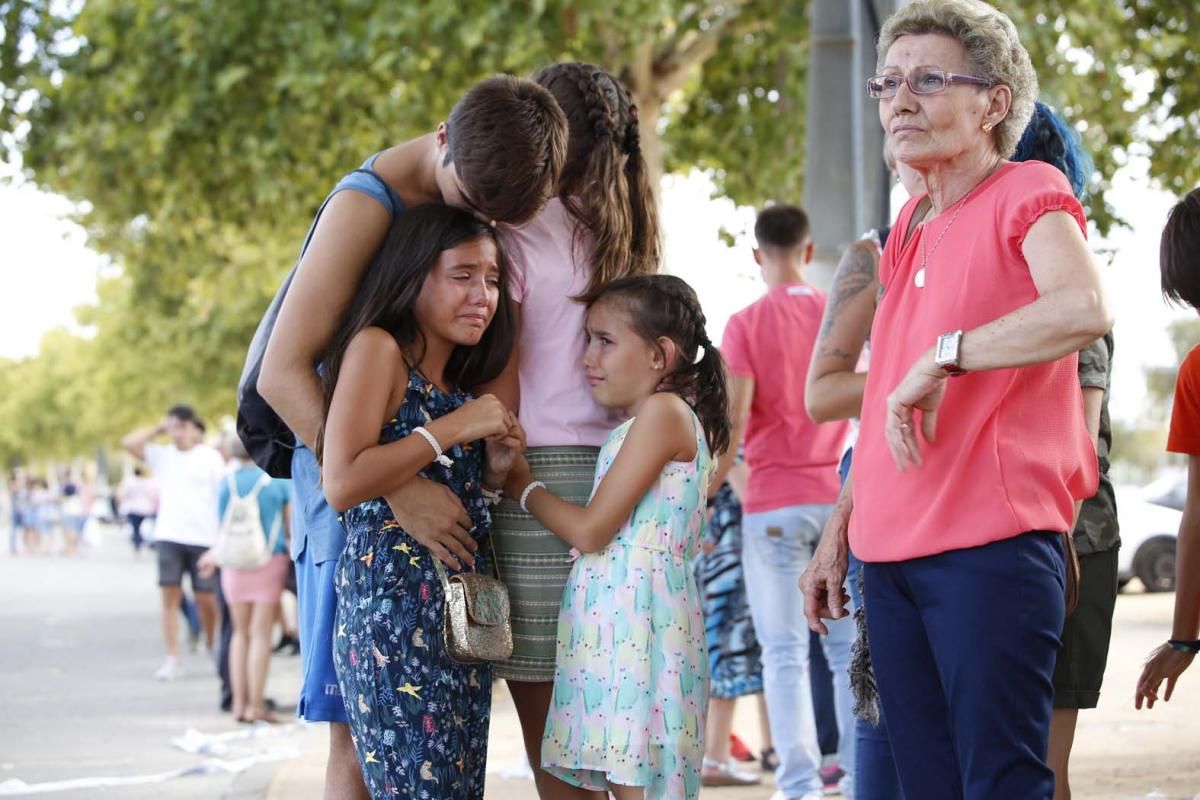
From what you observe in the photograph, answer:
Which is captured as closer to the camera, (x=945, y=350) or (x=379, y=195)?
(x=945, y=350)

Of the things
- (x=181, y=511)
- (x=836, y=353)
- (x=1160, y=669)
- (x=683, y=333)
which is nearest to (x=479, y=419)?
(x=683, y=333)

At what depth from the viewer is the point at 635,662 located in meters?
3.71

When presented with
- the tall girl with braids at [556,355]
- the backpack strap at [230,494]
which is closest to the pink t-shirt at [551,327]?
the tall girl with braids at [556,355]

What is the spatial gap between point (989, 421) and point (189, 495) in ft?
36.0

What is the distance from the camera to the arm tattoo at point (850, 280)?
13.1 feet

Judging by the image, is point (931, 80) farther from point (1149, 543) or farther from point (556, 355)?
point (1149, 543)

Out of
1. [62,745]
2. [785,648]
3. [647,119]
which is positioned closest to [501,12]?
Result: [647,119]

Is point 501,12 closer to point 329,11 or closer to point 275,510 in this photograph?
point 329,11

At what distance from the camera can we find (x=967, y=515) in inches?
115

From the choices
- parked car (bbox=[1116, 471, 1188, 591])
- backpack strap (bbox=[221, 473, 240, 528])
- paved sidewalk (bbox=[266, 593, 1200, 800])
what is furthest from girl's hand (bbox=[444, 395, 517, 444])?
parked car (bbox=[1116, 471, 1188, 591])

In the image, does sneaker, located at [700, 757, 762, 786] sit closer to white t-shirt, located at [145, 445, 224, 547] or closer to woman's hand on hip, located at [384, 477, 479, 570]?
woman's hand on hip, located at [384, 477, 479, 570]

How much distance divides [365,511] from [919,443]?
123 cm

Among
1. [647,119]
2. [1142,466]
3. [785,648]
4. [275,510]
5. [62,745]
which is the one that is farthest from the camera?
[1142,466]

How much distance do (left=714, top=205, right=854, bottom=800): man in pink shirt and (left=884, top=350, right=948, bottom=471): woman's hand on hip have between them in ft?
10.2
